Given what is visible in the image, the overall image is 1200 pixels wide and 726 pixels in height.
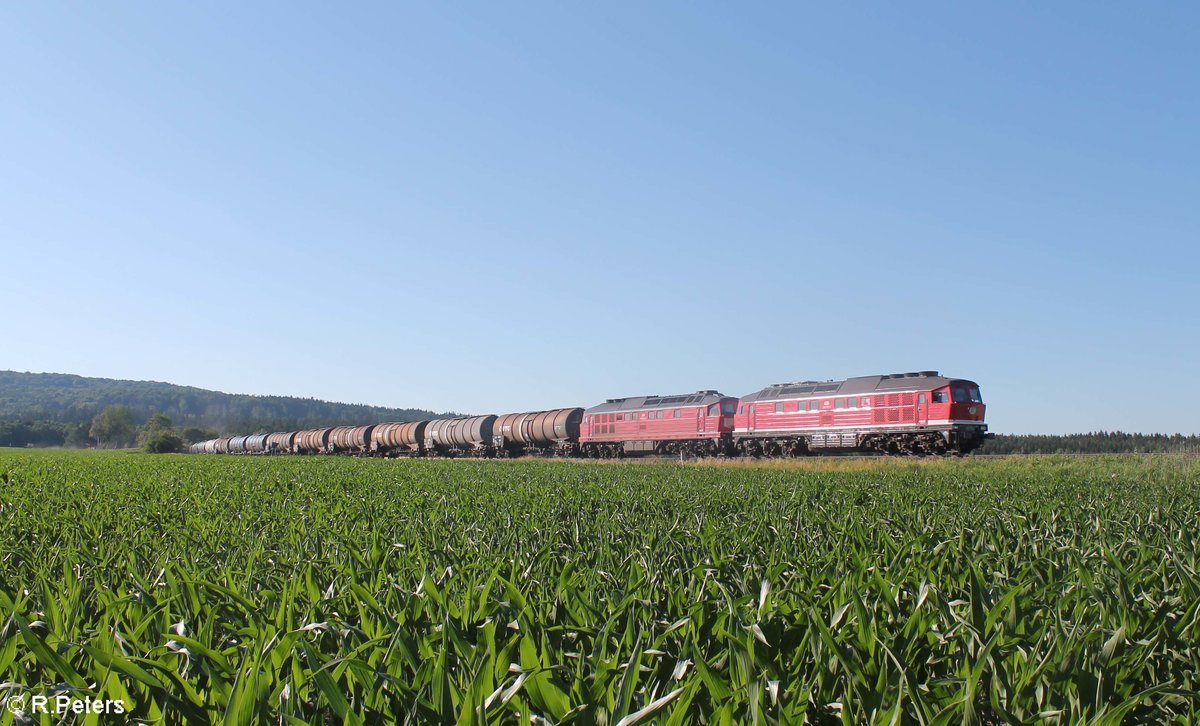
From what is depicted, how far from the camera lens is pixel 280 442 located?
88.6m

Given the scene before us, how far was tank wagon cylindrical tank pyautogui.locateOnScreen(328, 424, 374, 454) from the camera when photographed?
76562mm

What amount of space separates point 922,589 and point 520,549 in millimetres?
3394

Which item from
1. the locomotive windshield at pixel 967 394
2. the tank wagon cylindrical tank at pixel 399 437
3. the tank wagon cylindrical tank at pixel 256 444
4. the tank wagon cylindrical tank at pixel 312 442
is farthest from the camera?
the tank wagon cylindrical tank at pixel 256 444

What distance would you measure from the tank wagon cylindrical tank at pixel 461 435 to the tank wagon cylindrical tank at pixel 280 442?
23.9 m

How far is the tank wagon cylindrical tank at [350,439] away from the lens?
76562mm

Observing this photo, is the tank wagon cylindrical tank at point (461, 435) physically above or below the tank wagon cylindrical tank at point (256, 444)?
above

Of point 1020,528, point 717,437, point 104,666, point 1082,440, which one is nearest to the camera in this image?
point 104,666

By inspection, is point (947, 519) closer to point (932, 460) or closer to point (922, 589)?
point (922, 589)

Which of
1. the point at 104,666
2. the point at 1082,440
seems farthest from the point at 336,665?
the point at 1082,440

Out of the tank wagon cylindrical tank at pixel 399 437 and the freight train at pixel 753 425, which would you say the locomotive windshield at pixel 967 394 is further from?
the tank wagon cylindrical tank at pixel 399 437

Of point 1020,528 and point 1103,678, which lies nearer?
point 1103,678

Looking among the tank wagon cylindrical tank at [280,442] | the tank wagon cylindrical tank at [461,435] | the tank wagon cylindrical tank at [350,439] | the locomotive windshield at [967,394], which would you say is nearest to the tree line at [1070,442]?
the locomotive windshield at [967,394]

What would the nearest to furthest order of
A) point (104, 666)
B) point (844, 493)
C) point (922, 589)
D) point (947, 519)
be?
1. point (104, 666)
2. point (922, 589)
3. point (947, 519)
4. point (844, 493)

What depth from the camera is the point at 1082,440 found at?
5950 cm
